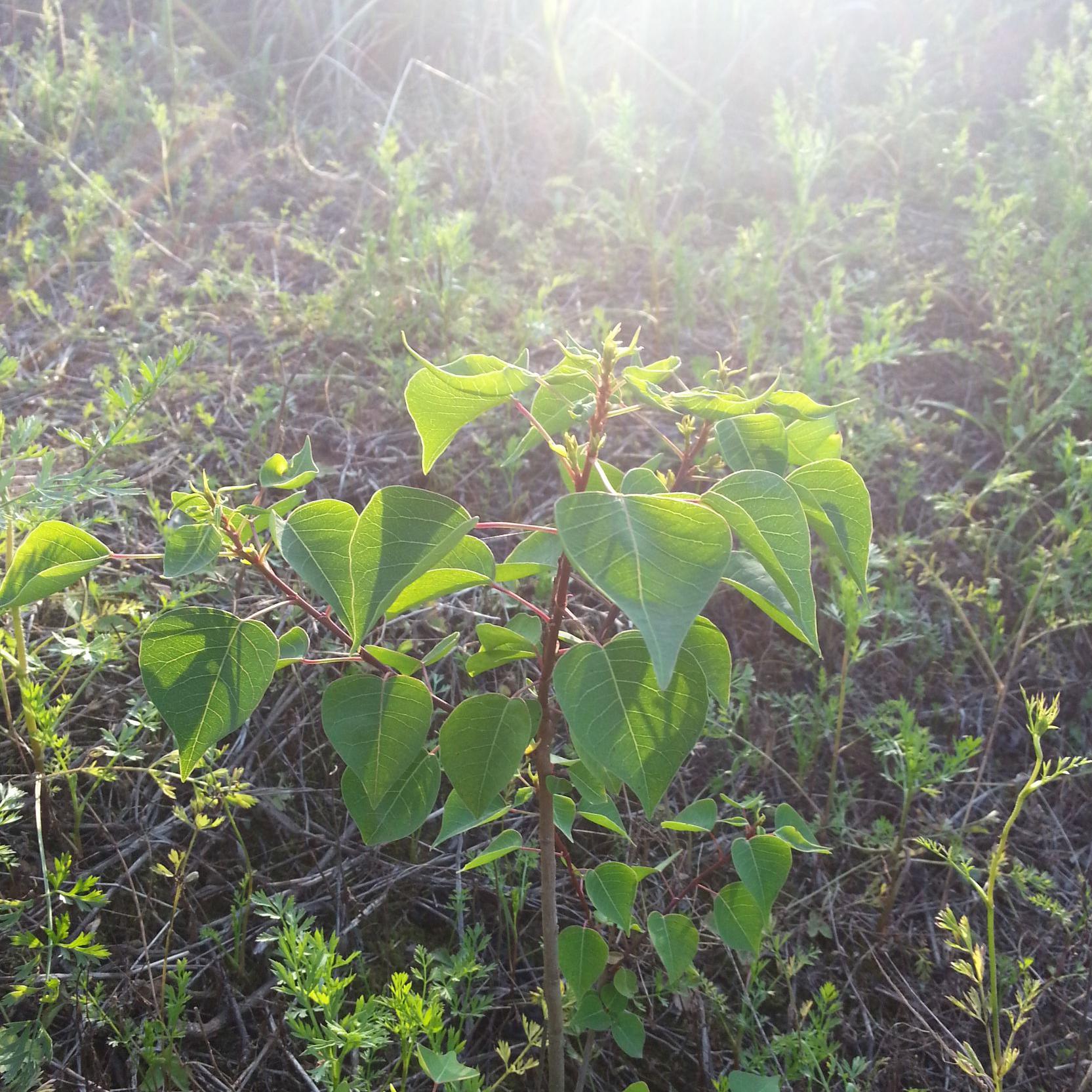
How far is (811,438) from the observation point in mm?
1171

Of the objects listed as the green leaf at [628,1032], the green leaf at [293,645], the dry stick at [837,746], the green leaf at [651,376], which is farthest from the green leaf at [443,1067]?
the dry stick at [837,746]

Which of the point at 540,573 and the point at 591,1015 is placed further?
the point at 591,1015

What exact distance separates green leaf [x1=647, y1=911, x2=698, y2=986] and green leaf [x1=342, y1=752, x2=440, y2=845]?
1.38 feet

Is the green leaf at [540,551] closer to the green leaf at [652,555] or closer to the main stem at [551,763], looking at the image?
the main stem at [551,763]

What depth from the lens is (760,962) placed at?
1.67 metres

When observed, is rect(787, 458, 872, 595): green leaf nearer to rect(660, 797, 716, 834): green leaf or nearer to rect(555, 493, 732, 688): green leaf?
rect(555, 493, 732, 688): green leaf

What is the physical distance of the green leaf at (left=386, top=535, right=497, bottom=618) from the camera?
0.97m

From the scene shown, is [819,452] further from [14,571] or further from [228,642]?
[14,571]

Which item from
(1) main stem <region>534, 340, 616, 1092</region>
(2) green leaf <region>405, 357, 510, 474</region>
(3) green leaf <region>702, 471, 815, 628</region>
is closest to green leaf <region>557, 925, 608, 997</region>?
(1) main stem <region>534, 340, 616, 1092</region>

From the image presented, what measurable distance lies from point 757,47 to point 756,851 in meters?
5.00

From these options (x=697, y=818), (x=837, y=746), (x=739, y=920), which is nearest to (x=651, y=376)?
(x=697, y=818)

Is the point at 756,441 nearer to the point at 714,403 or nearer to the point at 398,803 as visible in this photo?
the point at 714,403

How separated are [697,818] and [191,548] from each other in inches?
32.5

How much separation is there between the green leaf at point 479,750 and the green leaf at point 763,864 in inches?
17.2
